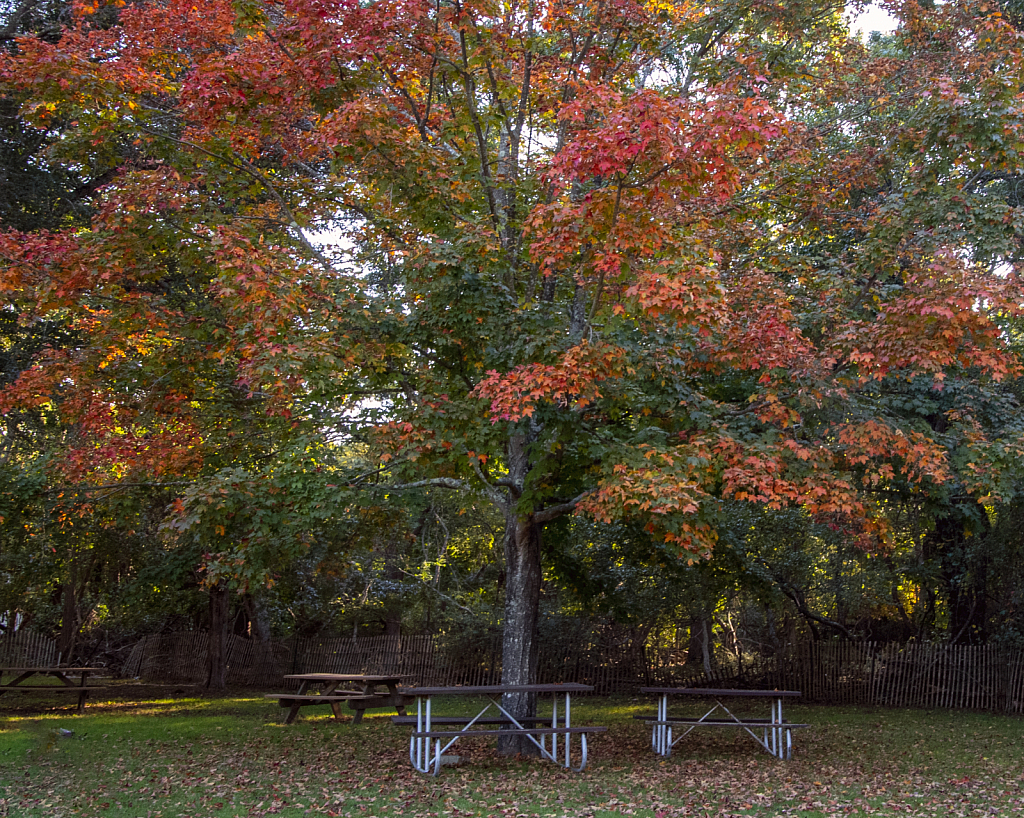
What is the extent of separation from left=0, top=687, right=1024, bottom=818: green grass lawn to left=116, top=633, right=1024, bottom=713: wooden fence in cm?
349

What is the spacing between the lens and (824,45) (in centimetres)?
1229

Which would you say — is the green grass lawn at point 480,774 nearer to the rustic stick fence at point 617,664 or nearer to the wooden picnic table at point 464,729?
the wooden picnic table at point 464,729

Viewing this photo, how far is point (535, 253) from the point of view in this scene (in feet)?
27.2

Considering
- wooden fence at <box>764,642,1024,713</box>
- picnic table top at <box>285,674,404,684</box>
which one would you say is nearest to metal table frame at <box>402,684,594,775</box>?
picnic table top at <box>285,674,404,684</box>

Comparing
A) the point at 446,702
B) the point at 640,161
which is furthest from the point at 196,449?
the point at 446,702

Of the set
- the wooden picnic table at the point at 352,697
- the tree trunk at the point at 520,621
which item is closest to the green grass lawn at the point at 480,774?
the wooden picnic table at the point at 352,697

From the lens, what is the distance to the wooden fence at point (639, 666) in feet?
53.4

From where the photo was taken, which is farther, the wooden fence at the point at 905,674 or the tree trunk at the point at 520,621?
the wooden fence at the point at 905,674

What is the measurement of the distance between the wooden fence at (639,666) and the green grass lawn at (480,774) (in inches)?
137

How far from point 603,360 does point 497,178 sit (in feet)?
10.5

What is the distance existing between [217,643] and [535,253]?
14.6m

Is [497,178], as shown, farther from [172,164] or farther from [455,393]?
[172,164]

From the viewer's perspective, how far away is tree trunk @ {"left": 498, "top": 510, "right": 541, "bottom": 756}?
977cm

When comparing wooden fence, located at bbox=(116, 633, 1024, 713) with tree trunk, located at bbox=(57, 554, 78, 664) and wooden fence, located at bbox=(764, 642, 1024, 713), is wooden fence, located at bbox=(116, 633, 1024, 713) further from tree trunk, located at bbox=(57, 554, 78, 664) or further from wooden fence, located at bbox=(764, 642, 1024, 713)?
tree trunk, located at bbox=(57, 554, 78, 664)
